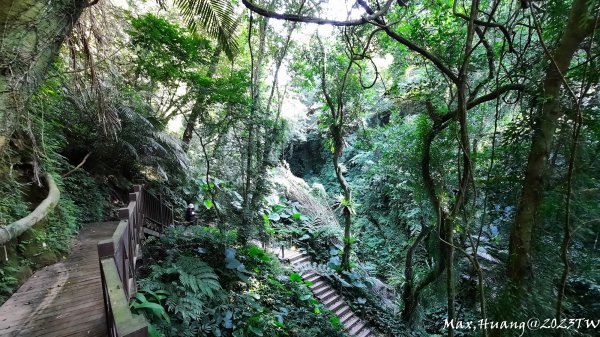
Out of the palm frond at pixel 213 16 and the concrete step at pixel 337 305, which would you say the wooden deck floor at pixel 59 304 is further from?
the concrete step at pixel 337 305

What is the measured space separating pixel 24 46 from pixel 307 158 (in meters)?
14.9

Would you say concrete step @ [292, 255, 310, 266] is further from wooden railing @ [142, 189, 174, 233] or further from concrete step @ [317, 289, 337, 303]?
wooden railing @ [142, 189, 174, 233]

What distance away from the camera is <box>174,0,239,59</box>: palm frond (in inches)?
A: 143

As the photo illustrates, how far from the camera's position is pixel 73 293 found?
292cm

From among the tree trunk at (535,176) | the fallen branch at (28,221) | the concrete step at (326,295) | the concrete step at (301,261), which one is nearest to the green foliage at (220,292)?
the concrete step at (326,295)

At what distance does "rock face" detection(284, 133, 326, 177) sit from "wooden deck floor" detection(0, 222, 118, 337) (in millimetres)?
13452

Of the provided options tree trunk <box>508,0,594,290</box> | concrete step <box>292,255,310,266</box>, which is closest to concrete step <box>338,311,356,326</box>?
concrete step <box>292,255,310,266</box>

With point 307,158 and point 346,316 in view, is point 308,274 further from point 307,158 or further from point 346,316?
point 307,158

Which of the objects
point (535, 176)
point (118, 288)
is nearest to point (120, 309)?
point (118, 288)

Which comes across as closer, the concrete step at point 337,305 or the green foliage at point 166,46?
the green foliage at point 166,46

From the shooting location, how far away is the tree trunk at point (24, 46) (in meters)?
2.34

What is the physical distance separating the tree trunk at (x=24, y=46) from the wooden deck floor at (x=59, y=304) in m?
1.53

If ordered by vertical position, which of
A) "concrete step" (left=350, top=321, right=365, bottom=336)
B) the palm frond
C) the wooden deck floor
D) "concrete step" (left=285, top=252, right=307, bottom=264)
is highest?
the palm frond

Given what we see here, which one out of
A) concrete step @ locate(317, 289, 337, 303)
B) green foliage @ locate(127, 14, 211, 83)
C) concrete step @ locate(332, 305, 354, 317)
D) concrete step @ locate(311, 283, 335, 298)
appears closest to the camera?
green foliage @ locate(127, 14, 211, 83)
